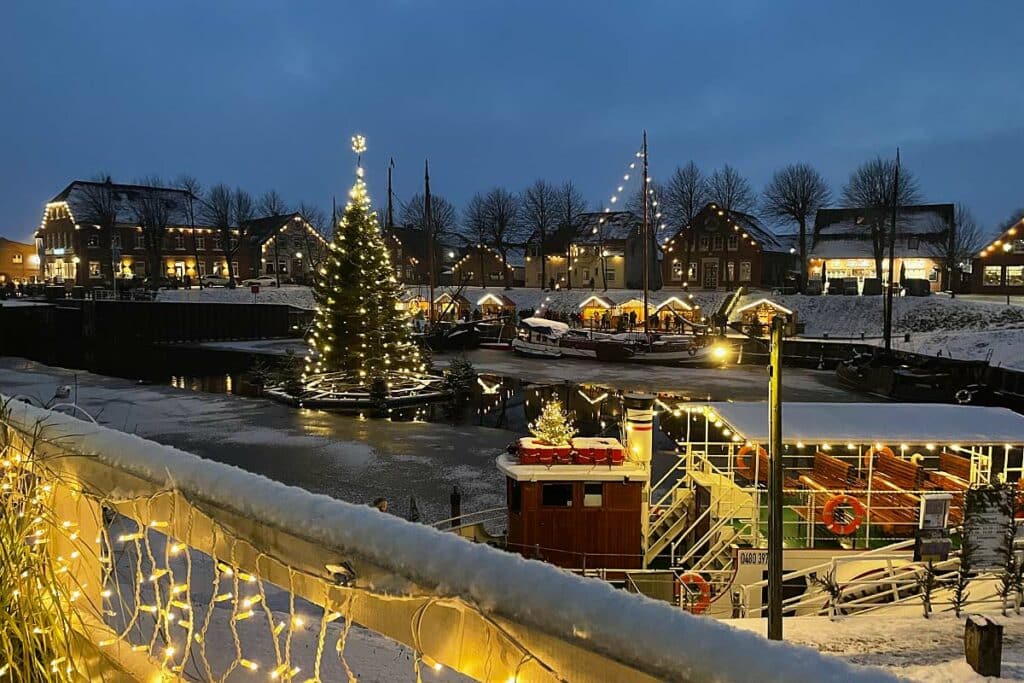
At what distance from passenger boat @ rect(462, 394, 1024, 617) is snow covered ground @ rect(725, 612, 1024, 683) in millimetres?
490

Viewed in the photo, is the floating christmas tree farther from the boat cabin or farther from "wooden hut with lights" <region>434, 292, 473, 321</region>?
"wooden hut with lights" <region>434, 292, 473, 321</region>

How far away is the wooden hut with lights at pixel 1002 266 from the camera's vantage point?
6144 cm

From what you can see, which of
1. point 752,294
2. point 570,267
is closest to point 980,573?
point 752,294

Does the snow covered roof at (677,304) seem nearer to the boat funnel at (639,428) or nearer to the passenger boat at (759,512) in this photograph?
the passenger boat at (759,512)

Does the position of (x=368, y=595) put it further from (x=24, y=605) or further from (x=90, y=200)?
(x=90, y=200)

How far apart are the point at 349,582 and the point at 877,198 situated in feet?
252

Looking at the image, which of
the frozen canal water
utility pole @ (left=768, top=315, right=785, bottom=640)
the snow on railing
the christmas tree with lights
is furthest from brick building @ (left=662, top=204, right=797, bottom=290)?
the snow on railing

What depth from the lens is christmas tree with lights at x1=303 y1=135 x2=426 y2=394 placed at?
3147 cm

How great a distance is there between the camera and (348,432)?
2555cm

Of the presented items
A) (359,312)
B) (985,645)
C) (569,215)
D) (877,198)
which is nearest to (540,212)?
(569,215)

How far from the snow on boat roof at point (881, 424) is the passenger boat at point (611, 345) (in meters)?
32.7

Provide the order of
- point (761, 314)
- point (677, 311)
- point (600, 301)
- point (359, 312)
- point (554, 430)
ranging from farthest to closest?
point (600, 301) < point (677, 311) < point (761, 314) < point (359, 312) < point (554, 430)

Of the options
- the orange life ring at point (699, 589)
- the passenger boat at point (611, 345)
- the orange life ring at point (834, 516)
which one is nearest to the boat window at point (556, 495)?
the orange life ring at point (699, 589)

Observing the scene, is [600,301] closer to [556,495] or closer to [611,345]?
[611,345]
